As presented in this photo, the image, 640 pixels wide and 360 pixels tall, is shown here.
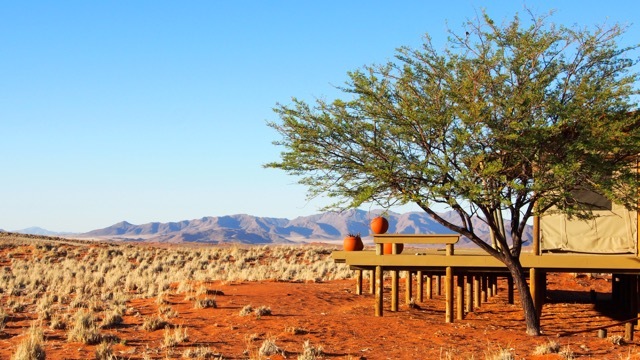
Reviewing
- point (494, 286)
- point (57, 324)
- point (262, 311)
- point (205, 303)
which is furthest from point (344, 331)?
point (494, 286)

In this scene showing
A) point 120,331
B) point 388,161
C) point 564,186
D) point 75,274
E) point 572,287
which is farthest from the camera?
point 75,274

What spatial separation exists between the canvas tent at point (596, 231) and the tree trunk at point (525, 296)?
9.29ft

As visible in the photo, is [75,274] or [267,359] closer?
[267,359]

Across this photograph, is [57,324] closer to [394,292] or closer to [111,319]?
[111,319]

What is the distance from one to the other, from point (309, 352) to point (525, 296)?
6182 mm

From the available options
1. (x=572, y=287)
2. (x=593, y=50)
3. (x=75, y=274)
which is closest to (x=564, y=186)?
(x=593, y=50)

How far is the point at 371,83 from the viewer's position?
16297 mm

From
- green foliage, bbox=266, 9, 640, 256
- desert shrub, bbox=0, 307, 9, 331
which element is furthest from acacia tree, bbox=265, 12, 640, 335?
desert shrub, bbox=0, 307, 9, 331

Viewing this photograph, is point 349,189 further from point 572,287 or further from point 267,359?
point 572,287

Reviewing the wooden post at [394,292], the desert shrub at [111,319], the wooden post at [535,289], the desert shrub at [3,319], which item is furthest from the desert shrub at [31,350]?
the wooden post at [535,289]

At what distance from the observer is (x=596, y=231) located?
67.4ft

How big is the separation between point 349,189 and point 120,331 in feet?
22.5

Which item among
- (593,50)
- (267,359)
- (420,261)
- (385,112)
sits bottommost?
(267,359)

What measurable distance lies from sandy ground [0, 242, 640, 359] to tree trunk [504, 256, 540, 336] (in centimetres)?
29
